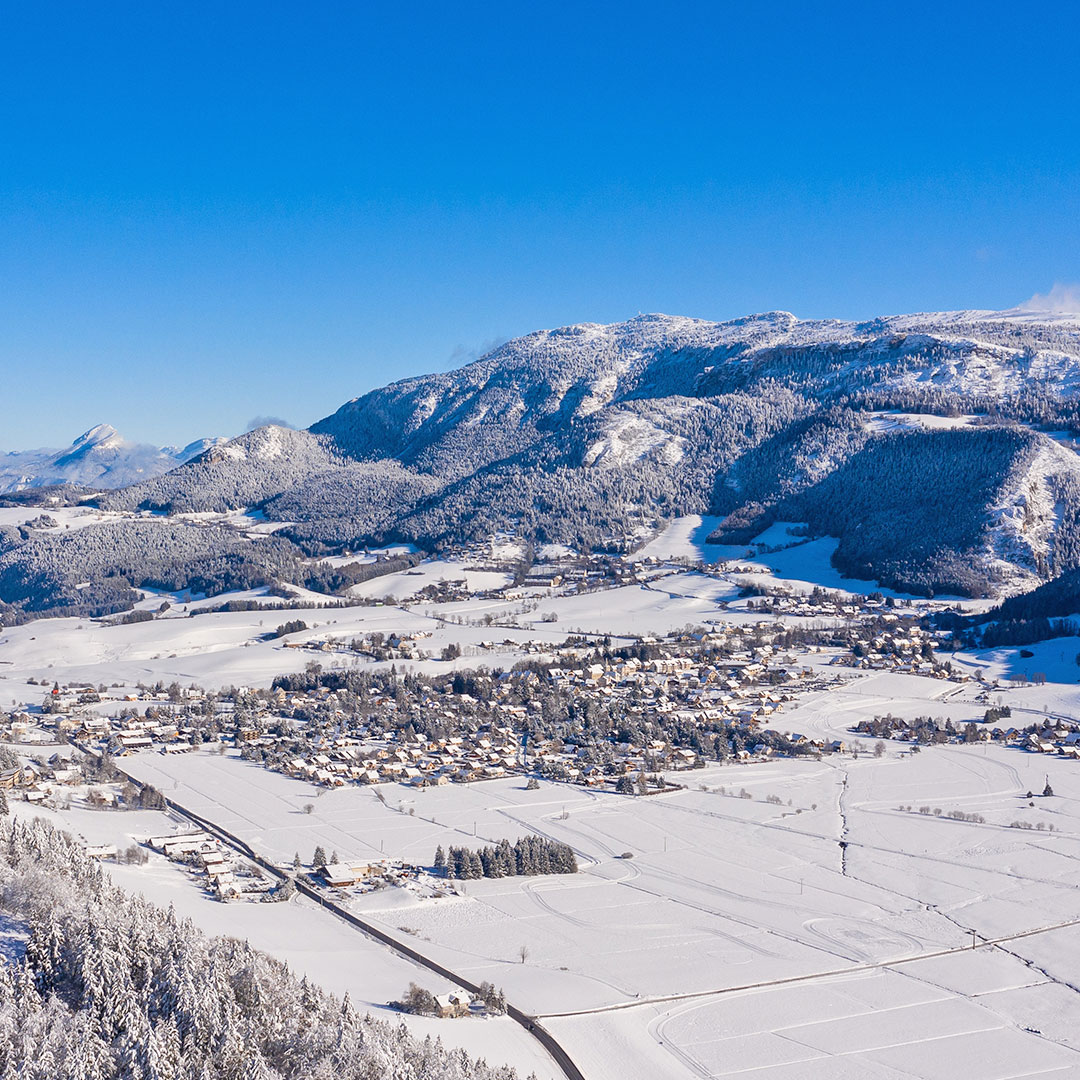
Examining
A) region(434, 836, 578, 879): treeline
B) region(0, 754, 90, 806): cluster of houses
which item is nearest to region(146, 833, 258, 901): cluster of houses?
region(434, 836, 578, 879): treeline

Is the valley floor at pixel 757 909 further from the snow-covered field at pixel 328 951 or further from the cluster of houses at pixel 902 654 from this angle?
the cluster of houses at pixel 902 654

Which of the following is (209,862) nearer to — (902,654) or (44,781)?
(44,781)

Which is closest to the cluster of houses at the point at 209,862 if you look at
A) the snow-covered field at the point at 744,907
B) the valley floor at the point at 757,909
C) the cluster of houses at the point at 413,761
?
the snow-covered field at the point at 744,907

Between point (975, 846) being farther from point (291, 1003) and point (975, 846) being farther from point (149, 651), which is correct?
point (149, 651)

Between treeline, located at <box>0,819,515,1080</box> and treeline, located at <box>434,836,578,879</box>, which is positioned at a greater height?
treeline, located at <box>0,819,515,1080</box>

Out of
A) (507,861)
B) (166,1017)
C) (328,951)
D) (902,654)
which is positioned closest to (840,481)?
(902,654)

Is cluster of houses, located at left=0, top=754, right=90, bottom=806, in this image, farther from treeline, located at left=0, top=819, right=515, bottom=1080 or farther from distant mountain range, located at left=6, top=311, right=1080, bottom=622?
distant mountain range, located at left=6, top=311, right=1080, bottom=622
